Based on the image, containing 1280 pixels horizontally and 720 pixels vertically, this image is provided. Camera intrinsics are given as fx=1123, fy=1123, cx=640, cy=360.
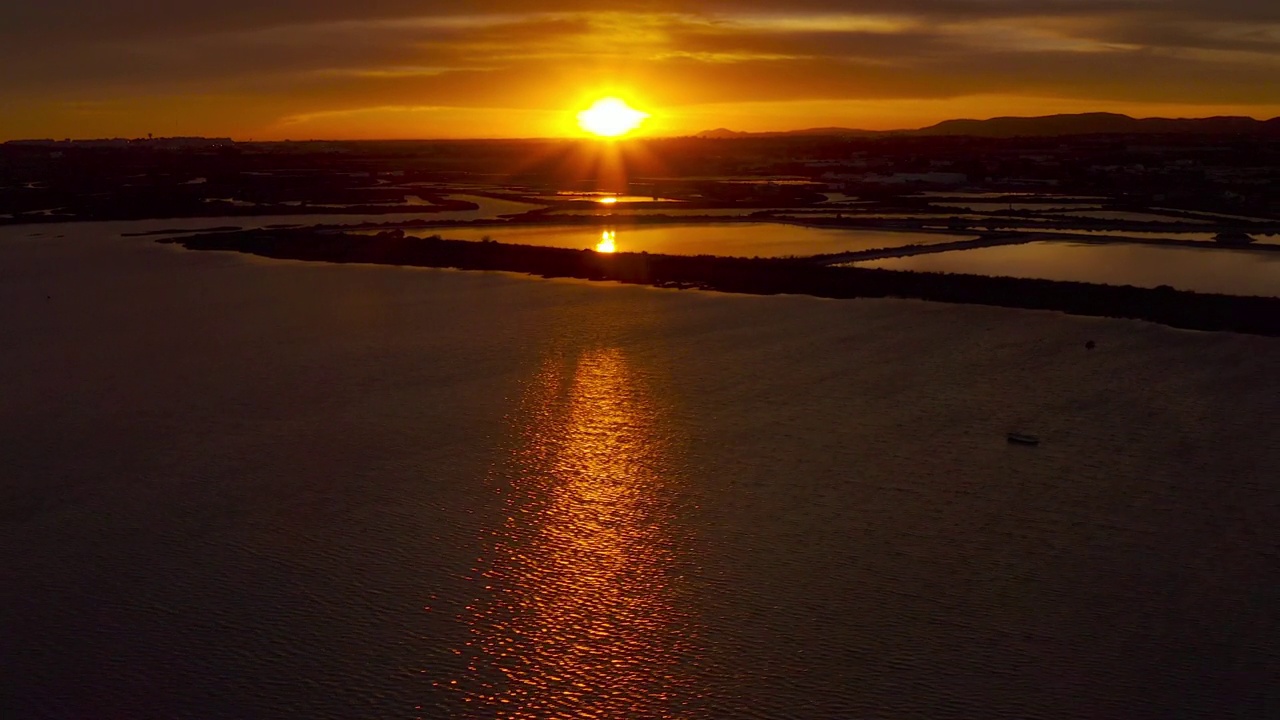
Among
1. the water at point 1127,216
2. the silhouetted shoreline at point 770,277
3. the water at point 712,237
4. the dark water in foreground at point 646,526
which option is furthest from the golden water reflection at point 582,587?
the water at point 1127,216

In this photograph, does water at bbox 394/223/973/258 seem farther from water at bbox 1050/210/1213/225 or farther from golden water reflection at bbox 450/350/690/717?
golden water reflection at bbox 450/350/690/717

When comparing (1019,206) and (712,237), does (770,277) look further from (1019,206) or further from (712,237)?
(1019,206)

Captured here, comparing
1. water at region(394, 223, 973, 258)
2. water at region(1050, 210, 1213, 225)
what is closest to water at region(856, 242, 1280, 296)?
water at region(394, 223, 973, 258)

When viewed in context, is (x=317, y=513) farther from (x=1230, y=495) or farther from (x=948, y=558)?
(x=1230, y=495)

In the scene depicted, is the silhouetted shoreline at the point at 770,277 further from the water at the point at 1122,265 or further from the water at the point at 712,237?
the water at the point at 712,237

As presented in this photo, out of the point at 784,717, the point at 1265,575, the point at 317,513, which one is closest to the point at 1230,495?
the point at 1265,575
